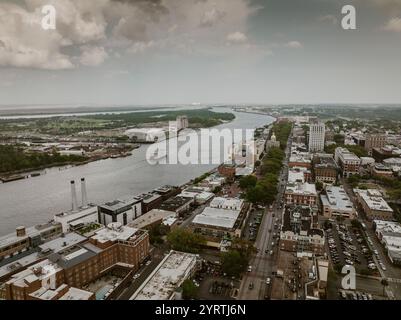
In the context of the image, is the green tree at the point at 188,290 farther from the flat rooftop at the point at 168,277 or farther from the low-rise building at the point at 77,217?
the low-rise building at the point at 77,217

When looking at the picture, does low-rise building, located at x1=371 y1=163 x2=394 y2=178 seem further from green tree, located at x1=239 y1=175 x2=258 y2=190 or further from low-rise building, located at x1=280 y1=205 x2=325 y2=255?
low-rise building, located at x1=280 y1=205 x2=325 y2=255

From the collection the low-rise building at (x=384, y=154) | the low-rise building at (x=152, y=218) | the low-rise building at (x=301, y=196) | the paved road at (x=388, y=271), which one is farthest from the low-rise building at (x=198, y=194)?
the low-rise building at (x=384, y=154)

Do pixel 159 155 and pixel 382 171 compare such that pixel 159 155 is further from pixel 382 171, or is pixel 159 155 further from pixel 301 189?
pixel 382 171

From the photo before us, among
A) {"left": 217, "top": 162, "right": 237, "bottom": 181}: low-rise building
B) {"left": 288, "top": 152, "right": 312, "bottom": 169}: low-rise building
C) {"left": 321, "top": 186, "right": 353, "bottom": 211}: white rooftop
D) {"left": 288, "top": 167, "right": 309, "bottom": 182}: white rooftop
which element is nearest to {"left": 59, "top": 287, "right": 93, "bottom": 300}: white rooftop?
{"left": 321, "top": 186, "right": 353, "bottom": 211}: white rooftop

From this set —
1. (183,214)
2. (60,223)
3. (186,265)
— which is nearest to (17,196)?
(60,223)

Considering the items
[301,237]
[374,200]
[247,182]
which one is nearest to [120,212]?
[301,237]
